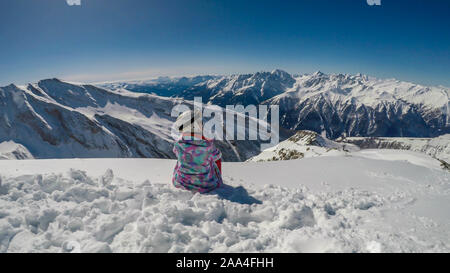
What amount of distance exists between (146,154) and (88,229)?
2867 inches

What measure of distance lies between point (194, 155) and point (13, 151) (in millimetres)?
68075

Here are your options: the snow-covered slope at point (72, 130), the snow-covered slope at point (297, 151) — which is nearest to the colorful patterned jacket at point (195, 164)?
the snow-covered slope at point (297, 151)

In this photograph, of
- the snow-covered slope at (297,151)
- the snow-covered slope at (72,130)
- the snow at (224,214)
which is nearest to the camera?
the snow at (224,214)

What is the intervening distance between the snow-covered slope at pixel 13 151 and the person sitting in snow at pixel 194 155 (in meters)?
63.9

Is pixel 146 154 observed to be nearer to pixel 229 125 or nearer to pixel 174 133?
pixel 229 125

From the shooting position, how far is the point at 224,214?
15.8ft

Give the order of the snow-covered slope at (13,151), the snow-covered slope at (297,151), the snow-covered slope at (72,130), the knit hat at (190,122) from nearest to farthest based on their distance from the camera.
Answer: the knit hat at (190,122) → the snow-covered slope at (297,151) → the snow-covered slope at (13,151) → the snow-covered slope at (72,130)

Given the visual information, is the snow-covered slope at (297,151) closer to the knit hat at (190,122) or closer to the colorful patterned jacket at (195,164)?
the colorful patterned jacket at (195,164)

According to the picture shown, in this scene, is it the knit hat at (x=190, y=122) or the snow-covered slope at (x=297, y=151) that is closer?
the knit hat at (x=190, y=122)

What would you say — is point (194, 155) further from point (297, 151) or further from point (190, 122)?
point (297, 151)

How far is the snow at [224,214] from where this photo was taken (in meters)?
3.65

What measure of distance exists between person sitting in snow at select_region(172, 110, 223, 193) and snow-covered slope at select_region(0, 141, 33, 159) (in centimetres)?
6385

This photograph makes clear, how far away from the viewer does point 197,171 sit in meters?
6.04
